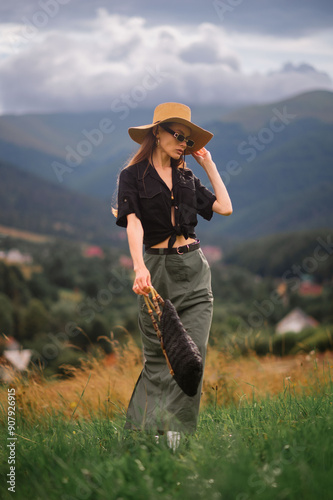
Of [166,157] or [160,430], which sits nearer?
[160,430]

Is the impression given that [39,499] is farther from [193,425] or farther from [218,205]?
[218,205]

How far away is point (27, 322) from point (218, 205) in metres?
42.6

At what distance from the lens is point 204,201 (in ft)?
11.8

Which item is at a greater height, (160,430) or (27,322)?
(160,430)

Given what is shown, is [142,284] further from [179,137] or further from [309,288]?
[309,288]

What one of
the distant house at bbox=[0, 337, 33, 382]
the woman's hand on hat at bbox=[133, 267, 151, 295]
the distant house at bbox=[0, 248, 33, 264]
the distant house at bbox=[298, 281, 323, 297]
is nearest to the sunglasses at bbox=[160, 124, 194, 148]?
Result: the woman's hand on hat at bbox=[133, 267, 151, 295]

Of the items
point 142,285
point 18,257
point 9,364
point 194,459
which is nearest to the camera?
point 194,459

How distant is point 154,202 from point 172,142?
0.43m

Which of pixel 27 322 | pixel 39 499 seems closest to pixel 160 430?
pixel 39 499

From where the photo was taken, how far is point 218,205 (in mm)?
3537

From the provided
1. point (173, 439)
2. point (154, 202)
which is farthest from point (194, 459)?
point (154, 202)

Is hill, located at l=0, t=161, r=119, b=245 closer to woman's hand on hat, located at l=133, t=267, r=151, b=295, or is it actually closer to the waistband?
the waistband

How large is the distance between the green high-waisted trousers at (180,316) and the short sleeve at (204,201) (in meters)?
0.33

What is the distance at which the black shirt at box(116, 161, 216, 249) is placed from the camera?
3.33 m
